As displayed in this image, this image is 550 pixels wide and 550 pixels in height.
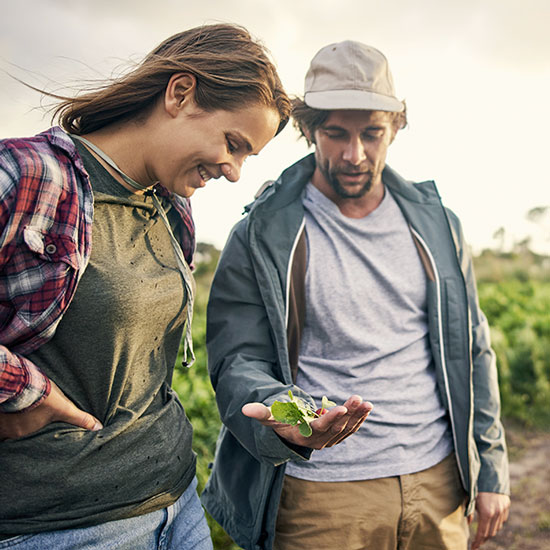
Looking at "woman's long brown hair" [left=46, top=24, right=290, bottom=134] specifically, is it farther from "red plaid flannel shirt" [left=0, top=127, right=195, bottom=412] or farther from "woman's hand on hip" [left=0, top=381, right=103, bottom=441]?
"woman's hand on hip" [left=0, top=381, right=103, bottom=441]

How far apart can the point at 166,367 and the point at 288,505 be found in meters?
0.88

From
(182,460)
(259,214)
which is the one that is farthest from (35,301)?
(259,214)

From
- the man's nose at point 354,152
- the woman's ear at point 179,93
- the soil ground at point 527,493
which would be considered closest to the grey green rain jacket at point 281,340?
the man's nose at point 354,152

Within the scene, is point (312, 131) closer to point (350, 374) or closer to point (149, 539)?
point (350, 374)

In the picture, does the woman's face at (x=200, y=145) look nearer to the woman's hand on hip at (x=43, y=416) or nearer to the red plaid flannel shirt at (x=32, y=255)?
the red plaid flannel shirt at (x=32, y=255)

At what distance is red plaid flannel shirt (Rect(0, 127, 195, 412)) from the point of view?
50.2 inches

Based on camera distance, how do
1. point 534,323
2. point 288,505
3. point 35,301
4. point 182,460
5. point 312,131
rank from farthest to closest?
point 534,323, point 312,131, point 288,505, point 182,460, point 35,301

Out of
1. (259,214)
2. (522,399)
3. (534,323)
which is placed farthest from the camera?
(534,323)

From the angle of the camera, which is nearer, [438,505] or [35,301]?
[35,301]

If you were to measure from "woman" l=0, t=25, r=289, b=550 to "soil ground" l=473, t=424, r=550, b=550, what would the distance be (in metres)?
3.49

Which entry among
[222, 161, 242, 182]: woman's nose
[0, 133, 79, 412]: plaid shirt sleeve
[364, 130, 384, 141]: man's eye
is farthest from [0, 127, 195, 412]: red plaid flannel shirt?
[364, 130, 384, 141]: man's eye

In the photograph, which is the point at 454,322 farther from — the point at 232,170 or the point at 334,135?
the point at 232,170

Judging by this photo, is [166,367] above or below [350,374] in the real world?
above

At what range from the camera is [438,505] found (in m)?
2.38
